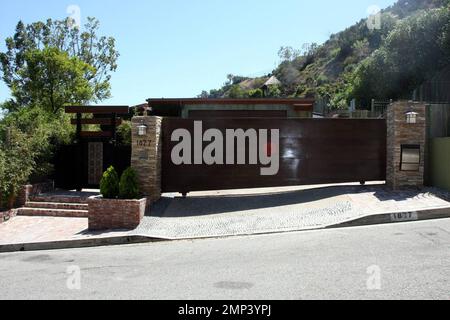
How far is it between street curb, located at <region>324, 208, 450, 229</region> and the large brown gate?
145 inches

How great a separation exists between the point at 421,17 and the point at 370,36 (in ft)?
154

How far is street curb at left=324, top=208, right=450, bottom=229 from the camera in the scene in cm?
1131

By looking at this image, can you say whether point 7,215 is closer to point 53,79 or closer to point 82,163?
point 82,163

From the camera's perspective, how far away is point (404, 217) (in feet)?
37.5

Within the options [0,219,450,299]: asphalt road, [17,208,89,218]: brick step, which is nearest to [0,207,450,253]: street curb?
[0,219,450,299]: asphalt road

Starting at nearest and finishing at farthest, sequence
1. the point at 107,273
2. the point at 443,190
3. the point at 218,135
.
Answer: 1. the point at 107,273
2. the point at 443,190
3. the point at 218,135

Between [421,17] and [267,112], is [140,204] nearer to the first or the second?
[267,112]

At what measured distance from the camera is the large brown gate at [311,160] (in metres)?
15.1

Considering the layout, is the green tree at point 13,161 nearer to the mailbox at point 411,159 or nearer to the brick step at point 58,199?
the brick step at point 58,199

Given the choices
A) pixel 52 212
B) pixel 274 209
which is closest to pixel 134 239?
pixel 274 209

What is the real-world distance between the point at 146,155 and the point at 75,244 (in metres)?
3.71
